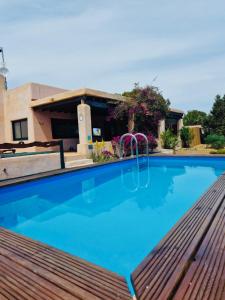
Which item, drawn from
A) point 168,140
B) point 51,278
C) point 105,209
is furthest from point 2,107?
point 51,278

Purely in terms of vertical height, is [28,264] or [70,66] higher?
[70,66]

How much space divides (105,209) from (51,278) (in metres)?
3.45

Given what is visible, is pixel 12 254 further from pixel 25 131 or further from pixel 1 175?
pixel 25 131

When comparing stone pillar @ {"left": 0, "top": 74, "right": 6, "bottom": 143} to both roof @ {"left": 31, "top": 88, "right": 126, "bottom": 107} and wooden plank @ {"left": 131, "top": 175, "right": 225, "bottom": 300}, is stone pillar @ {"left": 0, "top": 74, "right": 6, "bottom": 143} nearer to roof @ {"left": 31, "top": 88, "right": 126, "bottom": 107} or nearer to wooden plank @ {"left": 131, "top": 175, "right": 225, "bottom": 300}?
roof @ {"left": 31, "top": 88, "right": 126, "bottom": 107}

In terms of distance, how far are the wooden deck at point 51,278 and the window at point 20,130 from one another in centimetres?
1429

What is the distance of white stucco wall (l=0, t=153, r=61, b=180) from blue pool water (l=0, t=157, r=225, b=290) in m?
0.94

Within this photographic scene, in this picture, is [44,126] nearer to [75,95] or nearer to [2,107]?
[2,107]

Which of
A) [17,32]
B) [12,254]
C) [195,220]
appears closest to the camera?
[12,254]

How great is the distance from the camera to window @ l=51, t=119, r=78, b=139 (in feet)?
54.2

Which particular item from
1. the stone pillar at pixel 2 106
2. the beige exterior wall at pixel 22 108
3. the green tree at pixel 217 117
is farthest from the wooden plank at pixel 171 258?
the green tree at pixel 217 117

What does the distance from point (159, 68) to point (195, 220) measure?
47.8ft

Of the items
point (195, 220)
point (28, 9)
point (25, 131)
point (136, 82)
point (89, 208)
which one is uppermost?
point (28, 9)

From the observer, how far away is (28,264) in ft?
8.34

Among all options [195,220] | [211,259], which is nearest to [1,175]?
[195,220]
